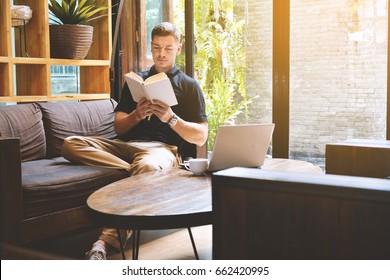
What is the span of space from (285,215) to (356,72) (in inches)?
106

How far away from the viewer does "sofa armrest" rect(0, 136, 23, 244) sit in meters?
2.68

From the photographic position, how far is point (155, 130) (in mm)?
3662

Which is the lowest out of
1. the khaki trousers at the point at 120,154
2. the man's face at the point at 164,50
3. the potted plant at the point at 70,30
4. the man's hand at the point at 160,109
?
the khaki trousers at the point at 120,154

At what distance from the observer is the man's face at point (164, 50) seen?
3.52 meters

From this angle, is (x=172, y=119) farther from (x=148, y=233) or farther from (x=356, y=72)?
(x=356, y=72)

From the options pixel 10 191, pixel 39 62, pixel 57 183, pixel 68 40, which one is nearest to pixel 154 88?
pixel 57 183

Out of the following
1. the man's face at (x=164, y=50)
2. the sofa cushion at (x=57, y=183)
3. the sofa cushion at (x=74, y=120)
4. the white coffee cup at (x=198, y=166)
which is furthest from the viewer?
the sofa cushion at (x=74, y=120)

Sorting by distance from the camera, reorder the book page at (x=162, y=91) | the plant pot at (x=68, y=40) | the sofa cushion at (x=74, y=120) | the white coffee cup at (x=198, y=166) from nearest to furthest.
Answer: the white coffee cup at (x=198, y=166)
the book page at (x=162, y=91)
the sofa cushion at (x=74, y=120)
the plant pot at (x=68, y=40)

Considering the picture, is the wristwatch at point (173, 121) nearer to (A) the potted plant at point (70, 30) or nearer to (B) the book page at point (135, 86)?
(B) the book page at point (135, 86)

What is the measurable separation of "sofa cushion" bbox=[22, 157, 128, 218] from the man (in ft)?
0.36

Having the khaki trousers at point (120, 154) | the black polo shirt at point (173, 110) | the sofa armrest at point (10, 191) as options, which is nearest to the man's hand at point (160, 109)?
the khaki trousers at point (120, 154)

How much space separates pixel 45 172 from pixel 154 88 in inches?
29.0

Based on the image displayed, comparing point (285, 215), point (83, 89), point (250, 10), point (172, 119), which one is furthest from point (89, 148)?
point (285, 215)

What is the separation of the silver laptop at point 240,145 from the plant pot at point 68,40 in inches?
80.6
